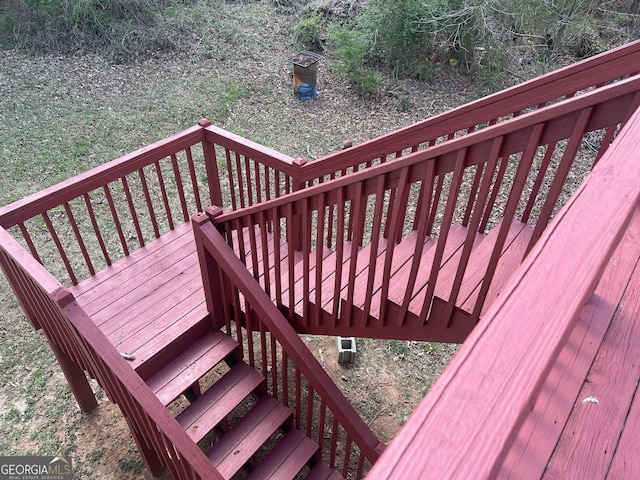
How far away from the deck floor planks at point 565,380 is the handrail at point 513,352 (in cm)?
31

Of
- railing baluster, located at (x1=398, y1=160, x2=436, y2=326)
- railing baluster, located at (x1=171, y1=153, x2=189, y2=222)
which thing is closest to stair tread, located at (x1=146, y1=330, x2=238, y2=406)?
railing baluster, located at (x1=171, y1=153, x2=189, y2=222)

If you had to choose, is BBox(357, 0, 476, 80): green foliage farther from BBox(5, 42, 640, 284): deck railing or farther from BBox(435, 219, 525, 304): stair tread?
BBox(435, 219, 525, 304): stair tread

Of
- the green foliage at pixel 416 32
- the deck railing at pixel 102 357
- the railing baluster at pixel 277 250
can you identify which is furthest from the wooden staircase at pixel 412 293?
the green foliage at pixel 416 32

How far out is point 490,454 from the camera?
485mm

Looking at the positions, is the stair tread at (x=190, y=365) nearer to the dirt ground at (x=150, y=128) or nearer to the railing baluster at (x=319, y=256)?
the railing baluster at (x=319, y=256)

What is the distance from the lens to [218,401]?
10.3 feet

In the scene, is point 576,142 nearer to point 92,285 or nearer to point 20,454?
point 92,285

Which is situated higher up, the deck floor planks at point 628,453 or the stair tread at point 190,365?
the deck floor planks at point 628,453

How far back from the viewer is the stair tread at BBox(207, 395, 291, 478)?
118 inches

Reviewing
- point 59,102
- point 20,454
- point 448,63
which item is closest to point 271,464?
point 20,454

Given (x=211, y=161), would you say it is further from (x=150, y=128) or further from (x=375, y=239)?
(x=150, y=128)

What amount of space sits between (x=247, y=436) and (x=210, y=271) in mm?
A: 1225

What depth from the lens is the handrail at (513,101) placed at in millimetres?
1926

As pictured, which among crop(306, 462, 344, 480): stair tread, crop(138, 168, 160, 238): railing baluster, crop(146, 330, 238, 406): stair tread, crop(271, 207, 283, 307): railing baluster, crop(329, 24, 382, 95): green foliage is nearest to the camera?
crop(271, 207, 283, 307): railing baluster
